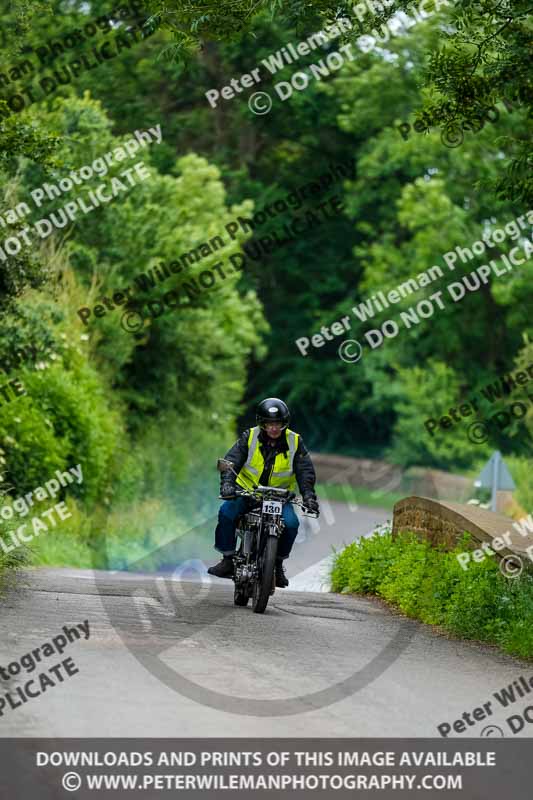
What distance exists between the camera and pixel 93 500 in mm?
26250

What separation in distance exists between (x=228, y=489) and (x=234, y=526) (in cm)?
75

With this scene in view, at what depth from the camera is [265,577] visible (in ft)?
42.1

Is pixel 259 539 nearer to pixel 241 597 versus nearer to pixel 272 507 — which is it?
pixel 272 507

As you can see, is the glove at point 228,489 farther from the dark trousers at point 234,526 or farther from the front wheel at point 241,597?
the front wheel at point 241,597

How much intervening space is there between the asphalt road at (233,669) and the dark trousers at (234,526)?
0.59 meters

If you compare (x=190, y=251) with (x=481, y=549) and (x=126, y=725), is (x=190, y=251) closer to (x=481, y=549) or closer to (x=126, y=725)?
(x=481, y=549)

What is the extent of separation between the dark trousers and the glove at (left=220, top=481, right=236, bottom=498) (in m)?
0.18

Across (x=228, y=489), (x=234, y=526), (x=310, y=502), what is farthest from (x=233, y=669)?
(x=234, y=526)

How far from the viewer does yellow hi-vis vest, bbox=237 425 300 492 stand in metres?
13.1

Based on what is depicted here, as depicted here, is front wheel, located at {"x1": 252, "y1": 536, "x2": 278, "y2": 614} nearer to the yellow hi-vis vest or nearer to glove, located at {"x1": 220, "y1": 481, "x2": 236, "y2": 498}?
glove, located at {"x1": 220, "y1": 481, "x2": 236, "y2": 498}

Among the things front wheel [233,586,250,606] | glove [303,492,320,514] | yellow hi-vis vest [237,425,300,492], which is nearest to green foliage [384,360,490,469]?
front wheel [233,586,250,606]

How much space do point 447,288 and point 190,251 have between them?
15792mm
